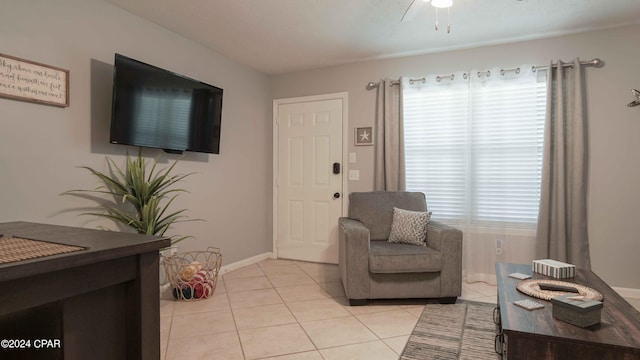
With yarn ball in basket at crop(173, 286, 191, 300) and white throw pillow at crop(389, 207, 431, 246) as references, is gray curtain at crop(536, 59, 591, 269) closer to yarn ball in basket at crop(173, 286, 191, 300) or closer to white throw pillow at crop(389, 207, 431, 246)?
white throw pillow at crop(389, 207, 431, 246)

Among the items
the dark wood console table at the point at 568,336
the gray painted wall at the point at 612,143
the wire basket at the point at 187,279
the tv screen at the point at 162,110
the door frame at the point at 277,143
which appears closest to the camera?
the dark wood console table at the point at 568,336

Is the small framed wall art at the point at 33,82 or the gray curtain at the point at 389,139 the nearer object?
the small framed wall art at the point at 33,82

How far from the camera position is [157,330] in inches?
40.8

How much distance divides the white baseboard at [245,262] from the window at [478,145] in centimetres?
200

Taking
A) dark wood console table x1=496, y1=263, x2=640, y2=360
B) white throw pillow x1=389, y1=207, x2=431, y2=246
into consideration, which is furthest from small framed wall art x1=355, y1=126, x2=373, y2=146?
dark wood console table x1=496, y1=263, x2=640, y2=360

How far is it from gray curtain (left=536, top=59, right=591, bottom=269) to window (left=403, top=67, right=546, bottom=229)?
105mm

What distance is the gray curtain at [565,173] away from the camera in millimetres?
3111

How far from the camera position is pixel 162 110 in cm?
281

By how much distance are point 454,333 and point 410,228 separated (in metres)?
0.99

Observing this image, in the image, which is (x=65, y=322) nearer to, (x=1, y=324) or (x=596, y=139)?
(x=1, y=324)

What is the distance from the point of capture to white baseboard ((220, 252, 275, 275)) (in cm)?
378

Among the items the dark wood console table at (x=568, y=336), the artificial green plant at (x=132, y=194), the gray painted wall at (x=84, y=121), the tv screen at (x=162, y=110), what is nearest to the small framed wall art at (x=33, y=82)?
the gray painted wall at (x=84, y=121)

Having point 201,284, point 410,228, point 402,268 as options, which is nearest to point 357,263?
point 402,268

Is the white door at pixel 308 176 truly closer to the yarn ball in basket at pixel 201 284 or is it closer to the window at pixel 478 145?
the window at pixel 478 145
